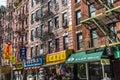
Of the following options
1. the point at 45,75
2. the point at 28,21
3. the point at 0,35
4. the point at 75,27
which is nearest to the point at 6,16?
the point at 0,35

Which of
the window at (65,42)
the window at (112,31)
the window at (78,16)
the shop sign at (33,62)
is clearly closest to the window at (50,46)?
the shop sign at (33,62)

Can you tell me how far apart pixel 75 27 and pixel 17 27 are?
24.3 meters

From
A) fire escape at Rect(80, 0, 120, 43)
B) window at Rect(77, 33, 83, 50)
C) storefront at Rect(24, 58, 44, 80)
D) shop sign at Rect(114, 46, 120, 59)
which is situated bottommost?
storefront at Rect(24, 58, 44, 80)

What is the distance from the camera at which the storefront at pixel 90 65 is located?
2553cm

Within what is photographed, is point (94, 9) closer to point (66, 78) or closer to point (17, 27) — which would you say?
point (66, 78)

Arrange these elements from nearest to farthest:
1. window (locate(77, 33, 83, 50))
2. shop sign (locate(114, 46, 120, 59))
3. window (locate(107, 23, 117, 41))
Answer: shop sign (locate(114, 46, 120, 59)) → window (locate(107, 23, 117, 41)) → window (locate(77, 33, 83, 50))

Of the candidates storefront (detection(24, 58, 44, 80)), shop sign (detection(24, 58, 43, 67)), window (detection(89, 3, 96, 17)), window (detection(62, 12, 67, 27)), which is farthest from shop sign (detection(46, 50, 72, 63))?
window (detection(89, 3, 96, 17))

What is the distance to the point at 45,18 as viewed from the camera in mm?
39469

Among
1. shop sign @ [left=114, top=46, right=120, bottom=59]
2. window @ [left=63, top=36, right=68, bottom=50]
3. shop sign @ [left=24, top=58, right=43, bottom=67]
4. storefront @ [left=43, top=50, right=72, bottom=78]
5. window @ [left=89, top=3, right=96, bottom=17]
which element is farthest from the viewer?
shop sign @ [left=24, top=58, right=43, bottom=67]

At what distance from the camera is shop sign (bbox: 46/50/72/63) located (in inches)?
1231

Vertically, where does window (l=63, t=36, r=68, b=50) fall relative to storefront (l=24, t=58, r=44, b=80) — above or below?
above

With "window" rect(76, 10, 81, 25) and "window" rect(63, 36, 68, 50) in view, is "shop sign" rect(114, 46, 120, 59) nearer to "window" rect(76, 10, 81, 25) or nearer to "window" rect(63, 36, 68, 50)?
"window" rect(76, 10, 81, 25)

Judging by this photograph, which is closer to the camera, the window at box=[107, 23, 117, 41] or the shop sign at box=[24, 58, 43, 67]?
the window at box=[107, 23, 117, 41]

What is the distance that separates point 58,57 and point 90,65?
5.03 meters
